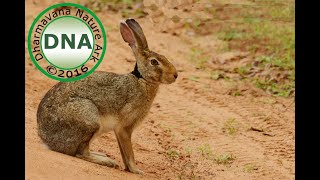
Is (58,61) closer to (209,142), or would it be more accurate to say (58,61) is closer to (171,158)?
(171,158)

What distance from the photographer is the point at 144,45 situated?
6.98 meters

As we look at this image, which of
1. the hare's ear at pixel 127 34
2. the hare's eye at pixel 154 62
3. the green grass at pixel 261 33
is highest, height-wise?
the hare's ear at pixel 127 34

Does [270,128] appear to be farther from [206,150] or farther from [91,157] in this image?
[91,157]

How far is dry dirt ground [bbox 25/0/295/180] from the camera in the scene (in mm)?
6637

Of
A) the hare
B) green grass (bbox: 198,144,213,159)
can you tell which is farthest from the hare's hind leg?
green grass (bbox: 198,144,213,159)

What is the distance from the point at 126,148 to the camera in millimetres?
6906

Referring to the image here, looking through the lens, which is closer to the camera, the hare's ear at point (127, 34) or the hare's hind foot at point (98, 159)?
the hare's hind foot at point (98, 159)

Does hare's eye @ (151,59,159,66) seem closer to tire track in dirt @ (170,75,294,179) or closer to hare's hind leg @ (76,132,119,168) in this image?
hare's hind leg @ (76,132,119,168)

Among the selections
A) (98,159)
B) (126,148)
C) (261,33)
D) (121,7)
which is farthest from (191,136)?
(121,7)

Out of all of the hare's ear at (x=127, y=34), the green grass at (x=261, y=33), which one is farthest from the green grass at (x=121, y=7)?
the hare's ear at (x=127, y=34)

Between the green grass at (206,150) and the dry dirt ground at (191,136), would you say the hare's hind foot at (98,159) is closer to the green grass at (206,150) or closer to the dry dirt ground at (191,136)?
the dry dirt ground at (191,136)

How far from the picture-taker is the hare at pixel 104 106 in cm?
674

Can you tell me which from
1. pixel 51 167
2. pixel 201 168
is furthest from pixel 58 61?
pixel 201 168

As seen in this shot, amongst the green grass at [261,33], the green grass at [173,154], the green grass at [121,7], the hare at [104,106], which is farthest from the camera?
the green grass at [121,7]
